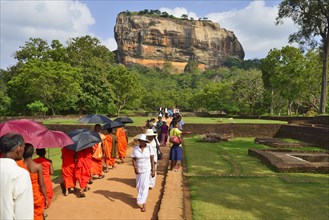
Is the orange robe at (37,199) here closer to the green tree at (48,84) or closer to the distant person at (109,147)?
the distant person at (109,147)

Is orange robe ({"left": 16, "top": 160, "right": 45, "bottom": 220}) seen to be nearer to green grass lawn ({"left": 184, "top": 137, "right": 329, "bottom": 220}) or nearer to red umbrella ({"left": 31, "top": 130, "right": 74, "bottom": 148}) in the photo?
red umbrella ({"left": 31, "top": 130, "right": 74, "bottom": 148})

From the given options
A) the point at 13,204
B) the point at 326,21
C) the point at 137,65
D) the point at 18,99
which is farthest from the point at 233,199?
the point at 137,65

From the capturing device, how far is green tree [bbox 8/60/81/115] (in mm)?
30172

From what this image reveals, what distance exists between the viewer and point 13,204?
2488 millimetres

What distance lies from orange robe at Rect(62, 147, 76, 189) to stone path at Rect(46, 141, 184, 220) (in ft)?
1.04

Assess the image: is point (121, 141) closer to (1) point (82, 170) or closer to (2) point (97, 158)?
(2) point (97, 158)

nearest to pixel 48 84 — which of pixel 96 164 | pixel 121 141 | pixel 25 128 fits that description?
pixel 121 141

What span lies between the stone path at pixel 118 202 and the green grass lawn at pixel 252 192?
0.44 m

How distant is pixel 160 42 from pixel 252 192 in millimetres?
132788

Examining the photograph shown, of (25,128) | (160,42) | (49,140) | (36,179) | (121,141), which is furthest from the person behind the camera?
(160,42)

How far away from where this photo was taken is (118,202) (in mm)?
6301

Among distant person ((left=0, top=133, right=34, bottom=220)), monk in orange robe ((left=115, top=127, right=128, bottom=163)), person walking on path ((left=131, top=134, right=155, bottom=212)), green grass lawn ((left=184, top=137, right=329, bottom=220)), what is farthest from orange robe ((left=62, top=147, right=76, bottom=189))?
distant person ((left=0, top=133, right=34, bottom=220))

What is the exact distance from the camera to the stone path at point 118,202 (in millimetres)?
5504

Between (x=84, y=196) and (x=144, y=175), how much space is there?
179 cm
